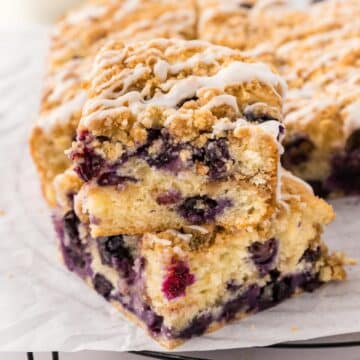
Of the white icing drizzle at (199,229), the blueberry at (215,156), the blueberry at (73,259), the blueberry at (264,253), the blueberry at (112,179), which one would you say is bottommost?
the blueberry at (73,259)

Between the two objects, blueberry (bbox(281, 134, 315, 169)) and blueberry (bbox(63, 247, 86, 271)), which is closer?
blueberry (bbox(63, 247, 86, 271))

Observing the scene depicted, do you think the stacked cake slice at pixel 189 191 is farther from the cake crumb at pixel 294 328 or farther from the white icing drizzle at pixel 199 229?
the cake crumb at pixel 294 328

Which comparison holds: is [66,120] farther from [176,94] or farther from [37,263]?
[176,94]

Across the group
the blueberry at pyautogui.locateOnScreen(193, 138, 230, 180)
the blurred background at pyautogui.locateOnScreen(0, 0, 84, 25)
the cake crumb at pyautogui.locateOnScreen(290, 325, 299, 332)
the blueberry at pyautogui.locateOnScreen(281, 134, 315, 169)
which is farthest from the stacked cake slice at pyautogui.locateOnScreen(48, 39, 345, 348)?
the blurred background at pyautogui.locateOnScreen(0, 0, 84, 25)

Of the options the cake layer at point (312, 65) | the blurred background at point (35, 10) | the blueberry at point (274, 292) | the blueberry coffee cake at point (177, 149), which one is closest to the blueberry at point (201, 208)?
the blueberry coffee cake at point (177, 149)

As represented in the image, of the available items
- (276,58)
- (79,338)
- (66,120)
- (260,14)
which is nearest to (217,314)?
(79,338)

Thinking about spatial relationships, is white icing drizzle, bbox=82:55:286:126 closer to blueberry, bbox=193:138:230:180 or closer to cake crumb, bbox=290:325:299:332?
blueberry, bbox=193:138:230:180

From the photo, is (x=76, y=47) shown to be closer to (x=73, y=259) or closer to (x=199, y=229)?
(x=73, y=259)
